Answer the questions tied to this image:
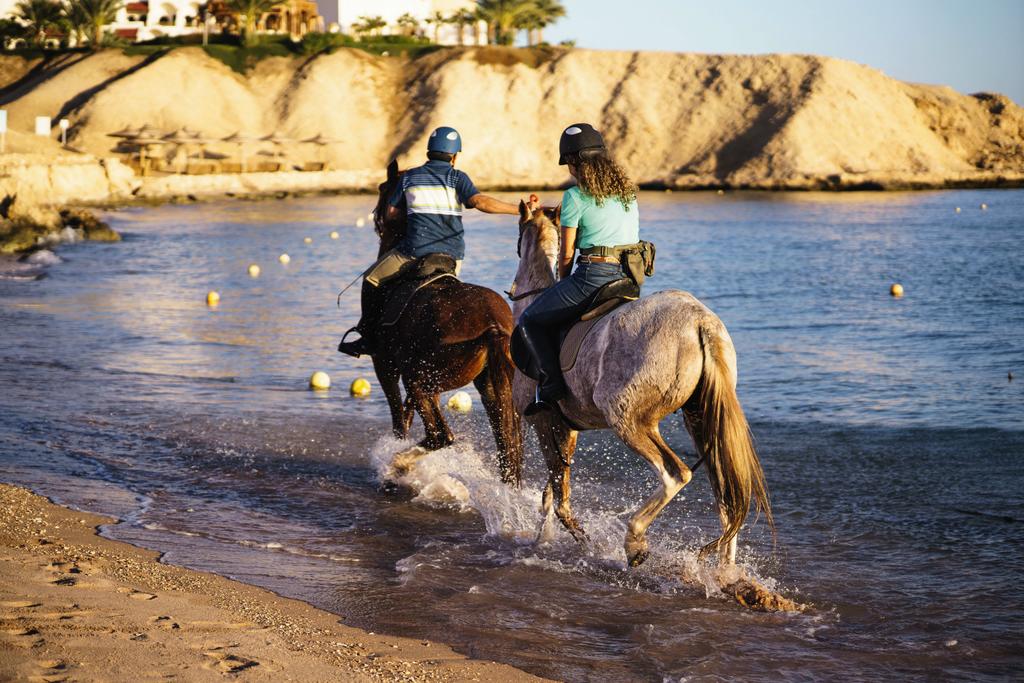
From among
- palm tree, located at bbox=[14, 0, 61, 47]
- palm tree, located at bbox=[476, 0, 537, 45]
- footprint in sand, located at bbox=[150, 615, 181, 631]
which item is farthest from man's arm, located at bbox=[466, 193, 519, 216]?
palm tree, located at bbox=[14, 0, 61, 47]

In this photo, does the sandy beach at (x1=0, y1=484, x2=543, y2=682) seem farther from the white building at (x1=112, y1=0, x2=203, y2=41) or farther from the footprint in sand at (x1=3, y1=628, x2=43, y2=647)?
the white building at (x1=112, y1=0, x2=203, y2=41)

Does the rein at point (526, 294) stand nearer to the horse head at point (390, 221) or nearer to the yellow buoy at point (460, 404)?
the horse head at point (390, 221)

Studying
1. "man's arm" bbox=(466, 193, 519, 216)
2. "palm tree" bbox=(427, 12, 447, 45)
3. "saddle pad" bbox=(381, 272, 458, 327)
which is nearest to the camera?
"man's arm" bbox=(466, 193, 519, 216)

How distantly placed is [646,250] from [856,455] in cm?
515

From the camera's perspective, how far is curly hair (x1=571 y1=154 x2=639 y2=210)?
7.97 m

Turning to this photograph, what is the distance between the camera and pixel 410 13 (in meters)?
124

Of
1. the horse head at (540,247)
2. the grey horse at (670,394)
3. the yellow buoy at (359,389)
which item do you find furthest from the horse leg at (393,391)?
the yellow buoy at (359,389)

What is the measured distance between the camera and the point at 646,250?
8.26 meters

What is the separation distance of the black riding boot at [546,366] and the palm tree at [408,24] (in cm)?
11980

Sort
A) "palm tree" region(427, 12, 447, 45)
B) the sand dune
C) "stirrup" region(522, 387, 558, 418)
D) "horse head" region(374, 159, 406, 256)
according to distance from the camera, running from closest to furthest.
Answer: "stirrup" region(522, 387, 558, 418)
"horse head" region(374, 159, 406, 256)
the sand dune
"palm tree" region(427, 12, 447, 45)

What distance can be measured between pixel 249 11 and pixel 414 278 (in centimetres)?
10385

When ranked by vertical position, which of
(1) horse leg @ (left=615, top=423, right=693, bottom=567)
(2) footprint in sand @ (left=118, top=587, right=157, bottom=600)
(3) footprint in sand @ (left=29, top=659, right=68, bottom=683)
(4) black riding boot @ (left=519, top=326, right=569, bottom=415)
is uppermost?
(4) black riding boot @ (left=519, top=326, right=569, bottom=415)

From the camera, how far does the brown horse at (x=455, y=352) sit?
9.97 m

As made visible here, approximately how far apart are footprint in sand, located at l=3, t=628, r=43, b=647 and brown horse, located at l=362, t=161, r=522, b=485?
4617 millimetres
